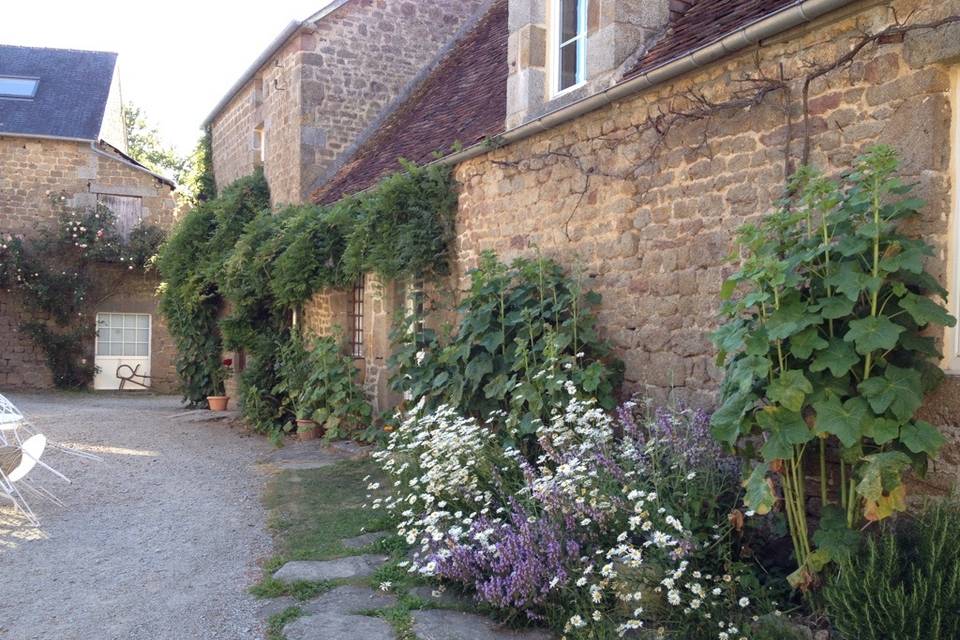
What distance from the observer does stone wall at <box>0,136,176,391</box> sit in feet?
63.0

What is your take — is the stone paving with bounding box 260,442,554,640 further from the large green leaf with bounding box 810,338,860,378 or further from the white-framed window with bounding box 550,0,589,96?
the white-framed window with bounding box 550,0,589,96

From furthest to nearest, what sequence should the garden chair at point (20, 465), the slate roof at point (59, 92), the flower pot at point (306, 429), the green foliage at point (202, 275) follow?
the slate roof at point (59, 92), the green foliage at point (202, 275), the flower pot at point (306, 429), the garden chair at point (20, 465)

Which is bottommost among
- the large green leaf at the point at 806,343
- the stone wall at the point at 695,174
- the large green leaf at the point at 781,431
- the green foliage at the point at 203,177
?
the large green leaf at the point at 781,431

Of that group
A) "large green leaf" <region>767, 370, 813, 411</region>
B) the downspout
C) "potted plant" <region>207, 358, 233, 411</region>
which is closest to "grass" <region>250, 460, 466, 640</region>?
"large green leaf" <region>767, 370, 813, 411</region>

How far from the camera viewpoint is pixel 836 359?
11.7ft

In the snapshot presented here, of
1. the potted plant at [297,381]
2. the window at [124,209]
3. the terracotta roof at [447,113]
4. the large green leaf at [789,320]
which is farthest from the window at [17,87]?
the large green leaf at [789,320]

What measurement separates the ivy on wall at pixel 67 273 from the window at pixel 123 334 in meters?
0.38

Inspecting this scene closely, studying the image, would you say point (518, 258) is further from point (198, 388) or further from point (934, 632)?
point (198, 388)

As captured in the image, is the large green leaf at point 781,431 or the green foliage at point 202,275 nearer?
the large green leaf at point 781,431

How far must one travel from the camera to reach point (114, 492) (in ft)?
23.5

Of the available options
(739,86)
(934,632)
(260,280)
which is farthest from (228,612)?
(260,280)

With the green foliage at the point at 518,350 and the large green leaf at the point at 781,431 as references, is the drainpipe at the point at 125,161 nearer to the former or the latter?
the green foliage at the point at 518,350

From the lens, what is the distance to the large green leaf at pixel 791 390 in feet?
11.7

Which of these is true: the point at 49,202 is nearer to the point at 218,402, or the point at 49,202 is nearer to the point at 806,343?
the point at 218,402
